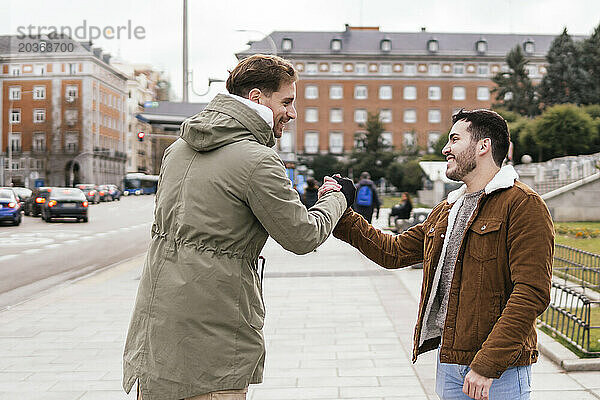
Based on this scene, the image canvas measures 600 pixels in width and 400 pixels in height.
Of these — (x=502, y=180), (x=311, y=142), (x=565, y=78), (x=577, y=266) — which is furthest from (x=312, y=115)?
(x=502, y=180)

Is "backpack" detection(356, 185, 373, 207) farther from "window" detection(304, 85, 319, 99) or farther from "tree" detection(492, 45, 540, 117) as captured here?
"window" detection(304, 85, 319, 99)

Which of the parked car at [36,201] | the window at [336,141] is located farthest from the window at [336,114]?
the parked car at [36,201]

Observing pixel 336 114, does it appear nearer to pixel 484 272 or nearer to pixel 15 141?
pixel 15 141

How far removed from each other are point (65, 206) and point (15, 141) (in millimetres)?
40380

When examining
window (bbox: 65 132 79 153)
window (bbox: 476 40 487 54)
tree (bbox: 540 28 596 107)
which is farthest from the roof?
window (bbox: 65 132 79 153)

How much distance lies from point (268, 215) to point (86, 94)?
224ft

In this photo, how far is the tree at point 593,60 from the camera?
2515 inches

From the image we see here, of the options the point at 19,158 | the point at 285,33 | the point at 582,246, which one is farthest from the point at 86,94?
the point at 582,246

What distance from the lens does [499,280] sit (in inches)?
98.0

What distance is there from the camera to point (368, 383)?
5.29 m

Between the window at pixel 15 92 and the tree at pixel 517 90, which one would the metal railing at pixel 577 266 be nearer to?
the window at pixel 15 92

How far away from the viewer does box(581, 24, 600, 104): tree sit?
63875 mm

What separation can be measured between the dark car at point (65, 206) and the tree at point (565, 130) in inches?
1199

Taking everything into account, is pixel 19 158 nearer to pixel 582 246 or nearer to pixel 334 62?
pixel 334 62
